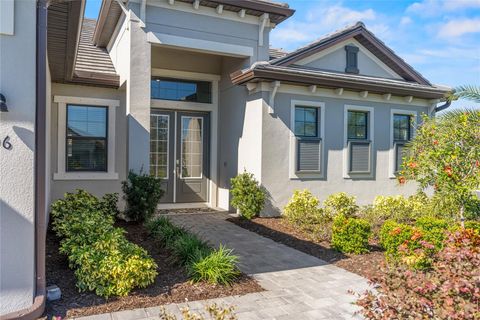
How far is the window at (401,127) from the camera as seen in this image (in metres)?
10.9

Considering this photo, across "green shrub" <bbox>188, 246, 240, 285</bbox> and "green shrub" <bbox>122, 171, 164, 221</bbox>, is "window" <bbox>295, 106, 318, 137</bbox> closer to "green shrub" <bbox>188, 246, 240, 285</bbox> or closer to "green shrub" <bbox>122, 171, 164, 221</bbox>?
"green shrub" <bbox>122, 171, 164, 221</bbox>

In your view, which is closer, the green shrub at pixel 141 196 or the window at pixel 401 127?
the green shrub at pixel 141 196

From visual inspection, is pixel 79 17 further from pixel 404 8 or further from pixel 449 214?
pixel 404 8

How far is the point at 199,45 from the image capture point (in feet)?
28.9

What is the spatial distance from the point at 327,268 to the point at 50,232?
491 centimetres

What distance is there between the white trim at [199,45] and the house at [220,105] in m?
0.03

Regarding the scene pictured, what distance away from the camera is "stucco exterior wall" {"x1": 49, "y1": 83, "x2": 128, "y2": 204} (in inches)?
342

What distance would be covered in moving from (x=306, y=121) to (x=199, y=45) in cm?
344

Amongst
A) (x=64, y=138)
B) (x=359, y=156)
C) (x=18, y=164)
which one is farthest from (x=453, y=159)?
(x=64, y=138)

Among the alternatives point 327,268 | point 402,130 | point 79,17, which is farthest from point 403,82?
point 79,17

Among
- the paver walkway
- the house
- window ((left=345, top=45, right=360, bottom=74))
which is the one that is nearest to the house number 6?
the paver walkway

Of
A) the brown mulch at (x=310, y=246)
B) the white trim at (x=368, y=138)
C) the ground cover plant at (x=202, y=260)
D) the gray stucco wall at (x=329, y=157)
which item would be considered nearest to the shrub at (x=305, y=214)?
the brown mulch at (x=310, y=246)

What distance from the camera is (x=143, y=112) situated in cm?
827

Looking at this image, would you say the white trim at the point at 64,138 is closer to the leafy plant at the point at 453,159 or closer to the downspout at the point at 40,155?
the downspout at the point at 40,155
